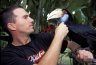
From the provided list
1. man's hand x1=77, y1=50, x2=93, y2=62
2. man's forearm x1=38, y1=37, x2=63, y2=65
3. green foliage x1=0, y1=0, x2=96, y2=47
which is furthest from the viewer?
green foliage x1=0, y1=0, x2=96, y2=47

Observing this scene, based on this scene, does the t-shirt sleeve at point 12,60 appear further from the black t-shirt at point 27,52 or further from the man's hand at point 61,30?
the man's hand at point 61,30

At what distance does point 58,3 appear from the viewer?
3.36 metres

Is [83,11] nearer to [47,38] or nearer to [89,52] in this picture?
[47,38]

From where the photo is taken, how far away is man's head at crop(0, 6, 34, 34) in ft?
6.00

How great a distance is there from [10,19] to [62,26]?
0.44 m

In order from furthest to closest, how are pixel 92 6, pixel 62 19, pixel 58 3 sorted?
pixel 58 3 → pixel 92 6 → pixel 62 19

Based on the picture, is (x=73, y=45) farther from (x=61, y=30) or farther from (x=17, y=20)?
(x=17, y=20)

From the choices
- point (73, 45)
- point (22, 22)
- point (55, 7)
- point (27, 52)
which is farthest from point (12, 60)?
point (55, 7)

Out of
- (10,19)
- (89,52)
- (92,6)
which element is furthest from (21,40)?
(92,6)

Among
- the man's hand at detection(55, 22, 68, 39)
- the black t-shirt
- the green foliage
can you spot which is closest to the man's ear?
the black t-shirt

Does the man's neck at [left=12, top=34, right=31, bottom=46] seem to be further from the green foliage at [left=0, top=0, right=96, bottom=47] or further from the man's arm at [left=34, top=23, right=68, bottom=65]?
the green foliage at [left=0, top=0, right=96, bottom=47]

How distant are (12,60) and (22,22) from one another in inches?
10.3

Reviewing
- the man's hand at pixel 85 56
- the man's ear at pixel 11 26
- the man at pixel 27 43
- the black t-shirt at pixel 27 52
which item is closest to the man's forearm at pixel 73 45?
the man at pixel 27 43

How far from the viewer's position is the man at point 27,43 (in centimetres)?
164
